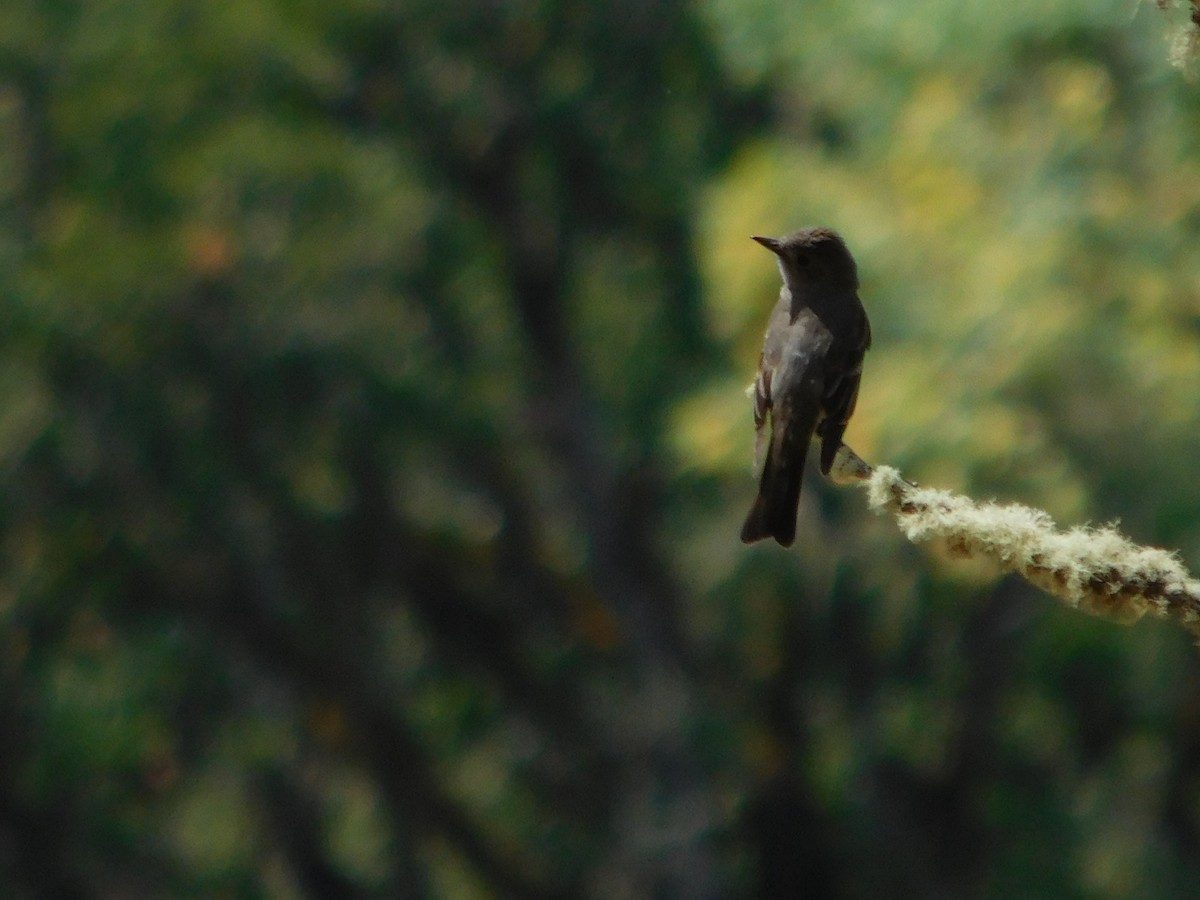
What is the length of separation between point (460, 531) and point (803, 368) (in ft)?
45.7

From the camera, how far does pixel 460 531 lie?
19.7 meters

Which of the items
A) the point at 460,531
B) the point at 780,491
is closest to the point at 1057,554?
the point at 780,491

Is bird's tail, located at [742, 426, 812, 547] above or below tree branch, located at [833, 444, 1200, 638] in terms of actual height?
above

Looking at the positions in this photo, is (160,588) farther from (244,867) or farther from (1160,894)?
(1160,894)

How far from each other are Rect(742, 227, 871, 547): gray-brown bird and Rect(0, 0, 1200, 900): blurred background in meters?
6.49

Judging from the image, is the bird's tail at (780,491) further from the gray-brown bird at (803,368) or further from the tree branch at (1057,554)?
the tree branch at (1057,554)

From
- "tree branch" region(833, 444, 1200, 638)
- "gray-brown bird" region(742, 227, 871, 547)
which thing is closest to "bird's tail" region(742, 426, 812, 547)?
"gray-brown bird" region(742, 227, 871, 547)

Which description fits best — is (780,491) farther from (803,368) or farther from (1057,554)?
(1057,554)

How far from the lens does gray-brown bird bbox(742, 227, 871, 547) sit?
17.8 feet

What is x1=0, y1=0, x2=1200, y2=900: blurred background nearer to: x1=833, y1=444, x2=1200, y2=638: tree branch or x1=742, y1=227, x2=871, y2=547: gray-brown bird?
x1=742, y1=227, x2=871, y2=547: gray-brown bird

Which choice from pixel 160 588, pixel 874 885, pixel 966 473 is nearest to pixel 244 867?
pixel 160 588

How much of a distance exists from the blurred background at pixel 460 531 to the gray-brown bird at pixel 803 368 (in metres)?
6.49

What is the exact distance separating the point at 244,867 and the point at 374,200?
792 cm

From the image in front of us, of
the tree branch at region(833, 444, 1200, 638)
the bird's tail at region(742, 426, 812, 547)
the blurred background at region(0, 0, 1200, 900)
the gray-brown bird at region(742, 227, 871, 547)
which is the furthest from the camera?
the blurred background at region(0, 0, 1200, 900)
